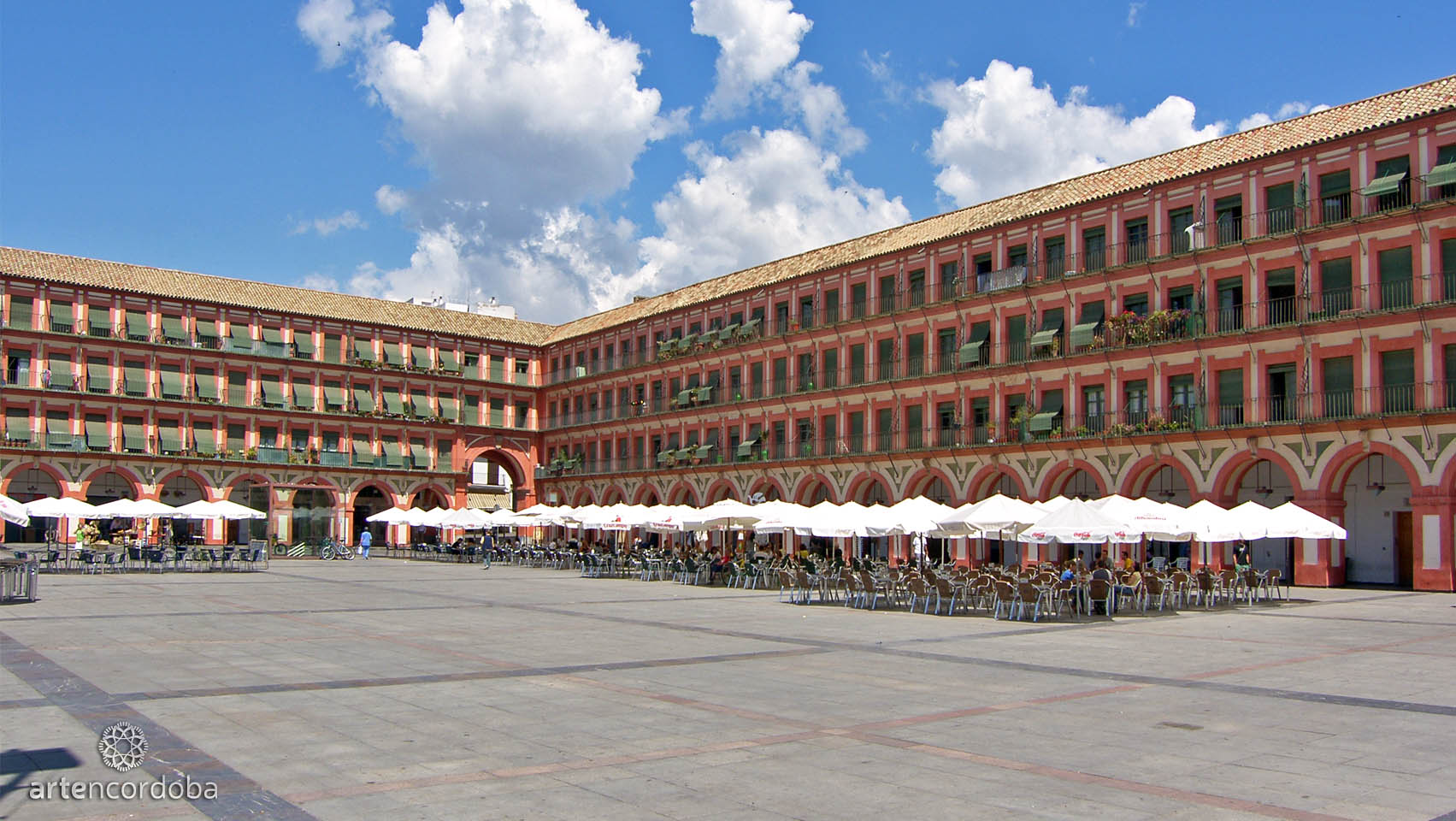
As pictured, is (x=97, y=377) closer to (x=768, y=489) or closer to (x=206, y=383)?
(x=206, y=383)

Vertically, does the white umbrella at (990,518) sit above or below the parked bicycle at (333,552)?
above

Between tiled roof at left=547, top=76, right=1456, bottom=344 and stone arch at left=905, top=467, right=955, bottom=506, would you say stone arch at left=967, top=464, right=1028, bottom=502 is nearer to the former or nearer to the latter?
stone arch at left=905, top=467, right=955, bottom=506

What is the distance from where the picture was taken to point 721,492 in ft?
184

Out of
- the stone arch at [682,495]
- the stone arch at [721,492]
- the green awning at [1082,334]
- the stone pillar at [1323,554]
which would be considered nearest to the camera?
the stone pillar at [1323,554]

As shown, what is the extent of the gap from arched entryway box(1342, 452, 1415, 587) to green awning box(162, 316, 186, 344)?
5351 centimetres

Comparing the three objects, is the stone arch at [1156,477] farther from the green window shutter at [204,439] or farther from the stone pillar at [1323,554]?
the green window shutter at [204,439]

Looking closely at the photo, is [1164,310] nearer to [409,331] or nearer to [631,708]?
[631,708]

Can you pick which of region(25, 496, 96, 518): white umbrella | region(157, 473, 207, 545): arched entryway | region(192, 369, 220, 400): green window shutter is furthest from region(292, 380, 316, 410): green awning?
region(25, 496, 96, 518): white umbrella

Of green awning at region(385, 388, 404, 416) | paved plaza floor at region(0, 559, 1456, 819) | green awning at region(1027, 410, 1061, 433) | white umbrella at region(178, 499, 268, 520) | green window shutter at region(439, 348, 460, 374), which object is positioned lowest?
paved plaza floor at region(0, 559, 1456, 819)

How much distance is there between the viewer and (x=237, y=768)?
27.1 feet

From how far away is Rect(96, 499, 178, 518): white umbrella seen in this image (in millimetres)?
37531

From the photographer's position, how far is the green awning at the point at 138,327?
5825 cm

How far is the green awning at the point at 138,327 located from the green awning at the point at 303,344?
7.30 metres

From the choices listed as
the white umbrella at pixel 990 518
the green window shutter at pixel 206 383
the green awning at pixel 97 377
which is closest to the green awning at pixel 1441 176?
the white umbrella at pixel 990 518
